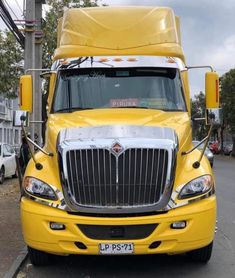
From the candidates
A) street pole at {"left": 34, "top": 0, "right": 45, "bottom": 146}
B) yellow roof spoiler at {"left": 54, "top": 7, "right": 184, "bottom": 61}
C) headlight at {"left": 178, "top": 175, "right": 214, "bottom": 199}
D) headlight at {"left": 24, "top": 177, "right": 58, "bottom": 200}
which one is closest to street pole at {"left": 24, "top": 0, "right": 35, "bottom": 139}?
street pole at {"left": 34, "top": 0, "right": 45, "bottom": 146}

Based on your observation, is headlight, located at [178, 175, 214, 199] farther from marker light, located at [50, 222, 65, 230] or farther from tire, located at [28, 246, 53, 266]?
tire, located at [28, 246, 53, 266]

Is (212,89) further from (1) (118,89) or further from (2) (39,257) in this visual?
(2) (39,257)

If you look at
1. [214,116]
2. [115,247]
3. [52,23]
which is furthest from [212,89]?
[52,23]

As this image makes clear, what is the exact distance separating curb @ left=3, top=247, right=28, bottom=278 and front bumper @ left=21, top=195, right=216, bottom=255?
0.57 m

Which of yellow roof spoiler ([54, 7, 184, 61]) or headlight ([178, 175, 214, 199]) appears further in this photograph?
yellow roof spoiler ([54, 7, 184, 61])

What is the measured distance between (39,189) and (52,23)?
75.4 ft

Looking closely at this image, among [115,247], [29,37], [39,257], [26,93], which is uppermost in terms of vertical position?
[29,37]

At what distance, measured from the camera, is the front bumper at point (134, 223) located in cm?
606

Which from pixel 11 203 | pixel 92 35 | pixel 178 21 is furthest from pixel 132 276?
pixel 11 203

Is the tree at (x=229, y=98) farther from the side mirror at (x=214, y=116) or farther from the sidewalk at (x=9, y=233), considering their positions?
Answer: the side mirror at (x=214, y=116)

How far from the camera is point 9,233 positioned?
354 inches

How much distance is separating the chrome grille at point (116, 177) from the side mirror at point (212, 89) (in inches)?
69.0

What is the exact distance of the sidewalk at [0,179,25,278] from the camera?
732cm

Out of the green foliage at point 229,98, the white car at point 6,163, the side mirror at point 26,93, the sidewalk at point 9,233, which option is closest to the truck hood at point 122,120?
the side mirror at point 26,93
